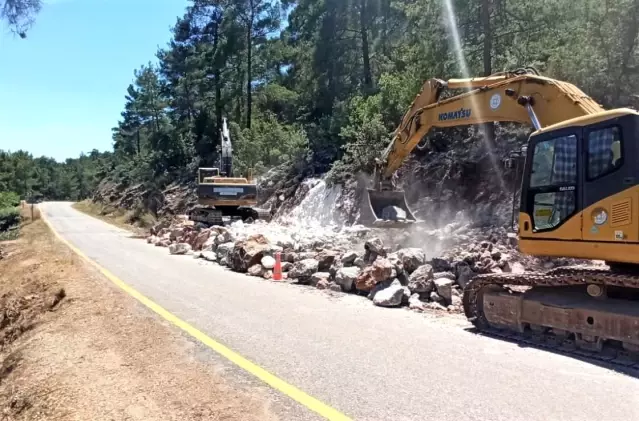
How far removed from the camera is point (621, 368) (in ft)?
19.7

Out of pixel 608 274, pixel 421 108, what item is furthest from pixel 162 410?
pixel 421 108

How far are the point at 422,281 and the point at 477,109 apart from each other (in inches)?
146

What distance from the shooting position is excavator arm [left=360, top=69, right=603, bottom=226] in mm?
9047

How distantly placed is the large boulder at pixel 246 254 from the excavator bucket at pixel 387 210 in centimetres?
268

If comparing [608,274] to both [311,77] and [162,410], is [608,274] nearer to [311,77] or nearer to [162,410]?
[162,410]

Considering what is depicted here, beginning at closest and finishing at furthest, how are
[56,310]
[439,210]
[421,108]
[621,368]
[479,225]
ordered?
[621,368]
[56,310]
[421,108]
[479,225]
[439,210]

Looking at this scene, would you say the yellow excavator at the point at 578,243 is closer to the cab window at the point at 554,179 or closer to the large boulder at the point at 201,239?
the cab window at the point at 554,179

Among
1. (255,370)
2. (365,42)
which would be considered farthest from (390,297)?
(365,42)

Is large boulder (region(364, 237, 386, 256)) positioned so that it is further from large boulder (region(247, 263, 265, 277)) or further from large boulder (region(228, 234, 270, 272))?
large boulder (region(228, 234, 270, 272))

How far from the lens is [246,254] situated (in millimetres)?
13930

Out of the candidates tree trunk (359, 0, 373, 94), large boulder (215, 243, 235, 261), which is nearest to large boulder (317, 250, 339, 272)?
large boulder (215, 243, 235, 261)

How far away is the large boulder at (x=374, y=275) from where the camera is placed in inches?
404

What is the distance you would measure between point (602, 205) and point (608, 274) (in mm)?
789

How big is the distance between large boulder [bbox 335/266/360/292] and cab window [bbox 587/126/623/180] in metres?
5.10
